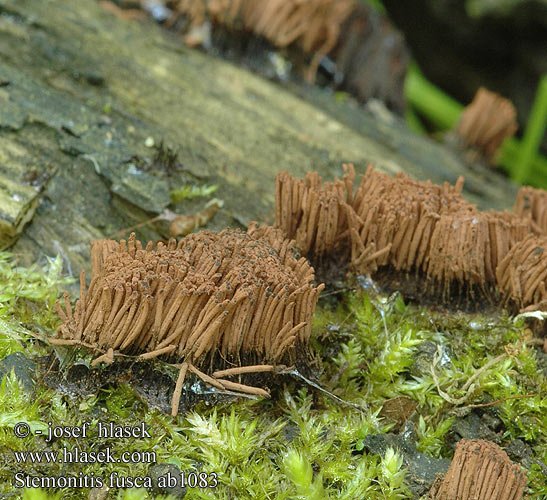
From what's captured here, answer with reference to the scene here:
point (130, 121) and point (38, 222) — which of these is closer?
point (38, 222)

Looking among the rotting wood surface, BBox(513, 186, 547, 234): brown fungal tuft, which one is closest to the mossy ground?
the rotting wood surface

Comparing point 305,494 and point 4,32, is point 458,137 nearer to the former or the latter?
point 4,32

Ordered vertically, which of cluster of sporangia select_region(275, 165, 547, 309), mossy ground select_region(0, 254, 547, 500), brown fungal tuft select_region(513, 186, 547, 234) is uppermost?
brown fungal tuft select_region(513, 186, 547, 234)

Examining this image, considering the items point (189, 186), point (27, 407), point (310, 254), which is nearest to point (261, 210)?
point (189, 186)

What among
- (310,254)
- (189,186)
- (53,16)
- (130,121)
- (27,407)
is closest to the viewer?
(27,407)

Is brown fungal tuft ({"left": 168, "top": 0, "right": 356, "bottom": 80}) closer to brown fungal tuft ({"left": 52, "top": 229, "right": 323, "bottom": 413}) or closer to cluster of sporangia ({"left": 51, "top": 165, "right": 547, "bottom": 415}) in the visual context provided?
cluster of sporangia ({"left": 51, "top": 165, "right": 547, "bottom": 415})

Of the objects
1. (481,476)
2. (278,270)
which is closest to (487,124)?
(278,270)

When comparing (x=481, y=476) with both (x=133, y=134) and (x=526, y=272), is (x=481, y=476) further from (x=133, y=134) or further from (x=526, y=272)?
(x=133, y=134)

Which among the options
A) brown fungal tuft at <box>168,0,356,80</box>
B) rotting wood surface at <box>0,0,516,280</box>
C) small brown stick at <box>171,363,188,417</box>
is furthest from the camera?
brown fungal tuft at <box>168,0,356,80</box>
